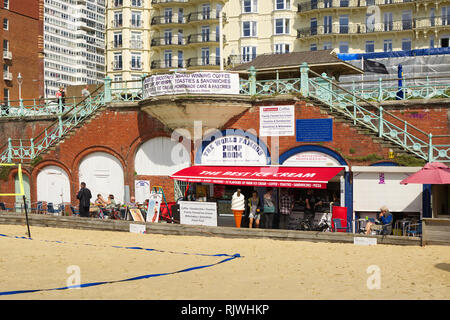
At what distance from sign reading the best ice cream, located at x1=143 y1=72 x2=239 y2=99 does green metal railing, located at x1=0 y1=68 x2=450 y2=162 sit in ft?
2.41

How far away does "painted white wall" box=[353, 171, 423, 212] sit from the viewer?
63.8ft

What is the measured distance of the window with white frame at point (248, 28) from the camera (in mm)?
63719

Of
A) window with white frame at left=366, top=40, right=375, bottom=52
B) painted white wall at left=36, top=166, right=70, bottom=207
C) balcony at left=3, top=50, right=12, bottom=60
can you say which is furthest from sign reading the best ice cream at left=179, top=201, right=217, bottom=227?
window with white frame at left=366, top=40, right=375, bottom=52

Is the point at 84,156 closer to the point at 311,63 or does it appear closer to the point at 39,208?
the point at 39,208

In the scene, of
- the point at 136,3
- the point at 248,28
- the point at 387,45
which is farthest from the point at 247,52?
the point at 136,3

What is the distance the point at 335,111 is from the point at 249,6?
1773 inches

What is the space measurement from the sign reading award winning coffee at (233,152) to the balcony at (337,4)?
133 ft

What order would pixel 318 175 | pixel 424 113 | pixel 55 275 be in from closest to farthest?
pixel 55 275 < pixel 318 175 < pixel 424 113

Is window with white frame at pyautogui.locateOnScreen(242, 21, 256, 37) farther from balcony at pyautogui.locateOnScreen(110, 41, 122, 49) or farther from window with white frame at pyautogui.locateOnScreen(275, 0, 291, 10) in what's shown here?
balcony at pyautogui.locateOnScreen(110, 41, 122, 49)

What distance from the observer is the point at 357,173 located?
67.5 feet
